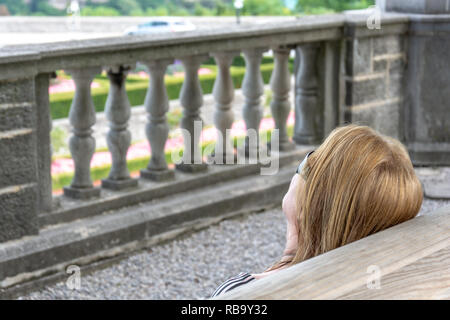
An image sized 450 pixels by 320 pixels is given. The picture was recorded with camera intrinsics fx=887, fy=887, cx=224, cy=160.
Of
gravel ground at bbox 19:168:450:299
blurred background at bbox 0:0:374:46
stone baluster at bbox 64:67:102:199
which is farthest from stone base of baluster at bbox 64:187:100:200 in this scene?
blurred background at bbox 0:0:374:46

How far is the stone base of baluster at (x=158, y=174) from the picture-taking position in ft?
17.2

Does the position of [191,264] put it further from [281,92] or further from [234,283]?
[234,283]

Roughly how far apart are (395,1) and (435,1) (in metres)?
0.33

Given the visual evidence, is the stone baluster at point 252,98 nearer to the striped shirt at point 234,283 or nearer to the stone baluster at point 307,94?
the stone baluster at point 307,94

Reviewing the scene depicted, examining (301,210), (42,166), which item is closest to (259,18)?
(42,166)

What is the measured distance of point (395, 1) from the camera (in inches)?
262

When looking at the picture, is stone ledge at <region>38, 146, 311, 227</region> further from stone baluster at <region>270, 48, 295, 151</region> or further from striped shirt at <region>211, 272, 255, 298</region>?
striped shirt at <region>211, 272, 255, 298</region>

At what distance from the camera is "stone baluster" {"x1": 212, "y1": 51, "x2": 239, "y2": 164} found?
5.54m

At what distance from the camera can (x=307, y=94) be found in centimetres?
609

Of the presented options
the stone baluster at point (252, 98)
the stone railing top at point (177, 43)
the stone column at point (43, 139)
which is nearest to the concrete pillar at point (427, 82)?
the stone railing top at point (177, 43)

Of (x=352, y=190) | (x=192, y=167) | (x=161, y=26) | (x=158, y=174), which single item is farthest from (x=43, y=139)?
(x=161, y=26)

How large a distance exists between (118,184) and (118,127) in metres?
0.33

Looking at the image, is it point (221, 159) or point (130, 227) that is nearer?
point (130, 227)
